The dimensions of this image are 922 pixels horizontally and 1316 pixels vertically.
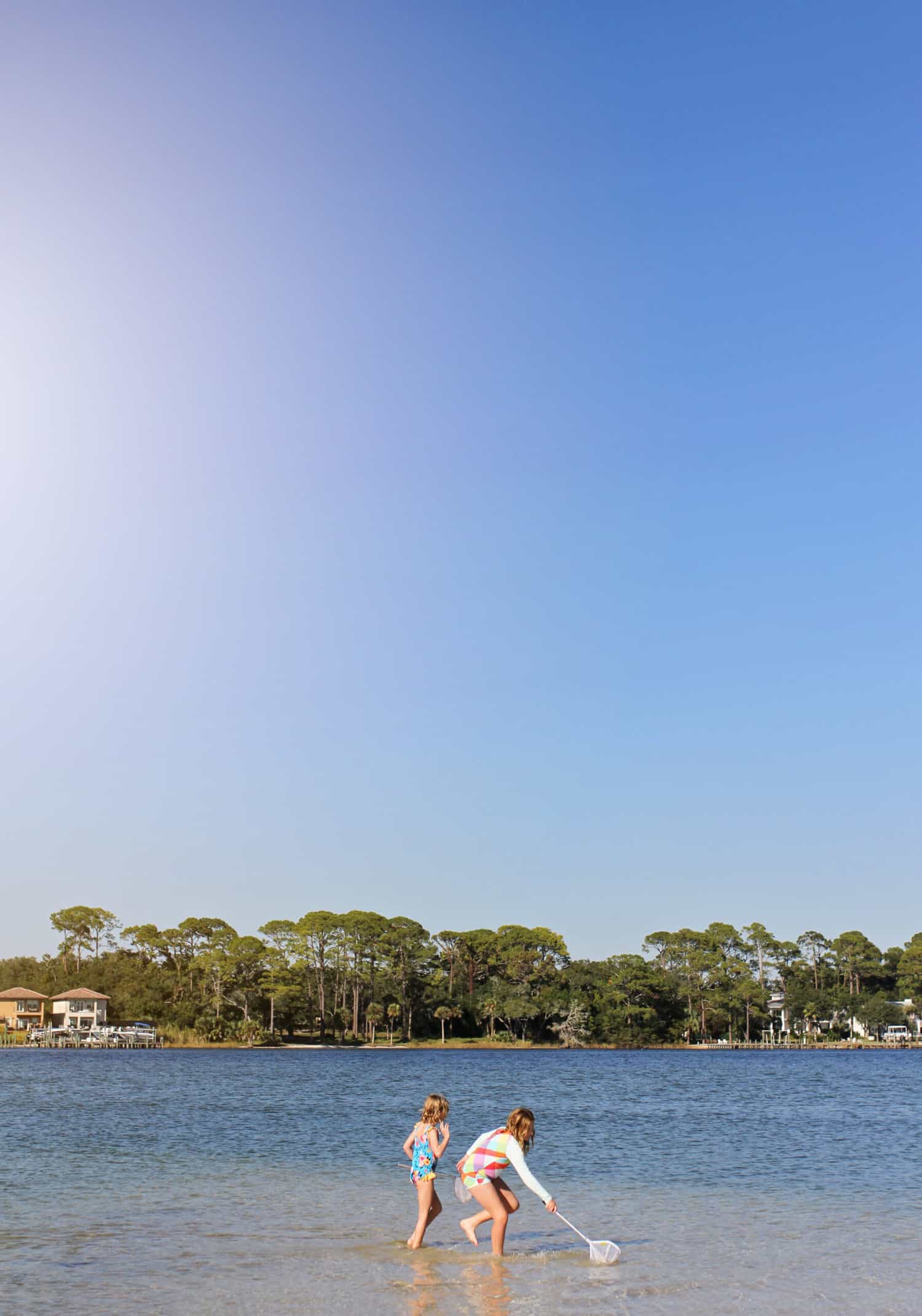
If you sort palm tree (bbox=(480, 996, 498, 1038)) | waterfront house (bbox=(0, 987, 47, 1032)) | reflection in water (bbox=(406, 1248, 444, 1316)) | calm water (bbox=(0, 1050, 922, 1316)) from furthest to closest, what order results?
waterfront house (bbox=(0, 987, 47, 1032)) < palm tree (bbox=(480, 996, 498, 1038)) < calm water (bbox=(0, 1050, 922, 1316)) < reflection in water (bbox=(406, 1248, 444, 1316))

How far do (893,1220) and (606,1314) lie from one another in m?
10.6

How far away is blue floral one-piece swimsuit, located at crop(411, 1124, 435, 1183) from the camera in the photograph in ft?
49.0

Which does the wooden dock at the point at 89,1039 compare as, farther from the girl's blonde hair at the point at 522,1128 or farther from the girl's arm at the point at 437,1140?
the girl's blonde hair at the point at 522,1128

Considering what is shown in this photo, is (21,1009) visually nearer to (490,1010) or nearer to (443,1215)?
(490,1010)

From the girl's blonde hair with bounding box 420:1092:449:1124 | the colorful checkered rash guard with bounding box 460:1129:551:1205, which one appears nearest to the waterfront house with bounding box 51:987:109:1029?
the girl's blonde hair with bounding box 420:1092:449:1124

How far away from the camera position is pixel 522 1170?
13633mm

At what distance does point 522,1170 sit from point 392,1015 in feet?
450

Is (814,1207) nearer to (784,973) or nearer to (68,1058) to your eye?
(68,1058)

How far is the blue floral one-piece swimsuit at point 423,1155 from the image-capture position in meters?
14.9

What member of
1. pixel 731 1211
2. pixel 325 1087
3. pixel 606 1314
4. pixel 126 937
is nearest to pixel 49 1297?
pixel 606 1314

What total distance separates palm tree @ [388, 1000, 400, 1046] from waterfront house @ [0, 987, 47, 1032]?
153 ft

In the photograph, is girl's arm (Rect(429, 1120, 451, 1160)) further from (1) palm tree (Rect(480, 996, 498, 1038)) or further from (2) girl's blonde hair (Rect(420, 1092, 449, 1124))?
(1) palm tree (Rect(480, 996, 498, 1038))

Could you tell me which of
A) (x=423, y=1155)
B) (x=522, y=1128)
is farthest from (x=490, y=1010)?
(x=522, y=1128)

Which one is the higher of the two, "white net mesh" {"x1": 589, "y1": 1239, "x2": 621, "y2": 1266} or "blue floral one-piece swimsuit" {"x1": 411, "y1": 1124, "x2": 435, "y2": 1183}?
"blue floral one-piece swimsuit" {"x1": 411, "y1": 1124, "x2": 435, "y2": 1183}
